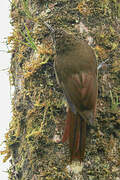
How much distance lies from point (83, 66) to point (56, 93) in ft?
1.11

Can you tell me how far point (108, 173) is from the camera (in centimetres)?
220

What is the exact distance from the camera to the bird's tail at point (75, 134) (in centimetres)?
221

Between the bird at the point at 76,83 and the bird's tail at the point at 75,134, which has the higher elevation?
the bird at the point at 76,83

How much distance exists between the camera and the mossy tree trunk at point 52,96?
88.4 inches

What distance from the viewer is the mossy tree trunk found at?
2.25 m

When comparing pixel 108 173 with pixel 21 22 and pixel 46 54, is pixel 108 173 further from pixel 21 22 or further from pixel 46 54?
pixel 21 22

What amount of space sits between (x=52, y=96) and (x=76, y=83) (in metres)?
0.23

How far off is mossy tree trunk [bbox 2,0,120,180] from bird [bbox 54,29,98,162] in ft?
0.23

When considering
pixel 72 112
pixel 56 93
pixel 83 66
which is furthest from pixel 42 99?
pixel 83 66

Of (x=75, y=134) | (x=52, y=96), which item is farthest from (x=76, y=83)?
(x=75, y=134)

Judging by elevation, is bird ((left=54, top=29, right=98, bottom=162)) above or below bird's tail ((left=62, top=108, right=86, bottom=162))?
above

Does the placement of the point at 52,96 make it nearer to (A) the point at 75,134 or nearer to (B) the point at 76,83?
(B) the point at 76,83

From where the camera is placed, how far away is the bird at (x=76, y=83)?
2.29 m

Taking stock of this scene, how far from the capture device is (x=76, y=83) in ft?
8.21
